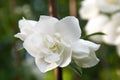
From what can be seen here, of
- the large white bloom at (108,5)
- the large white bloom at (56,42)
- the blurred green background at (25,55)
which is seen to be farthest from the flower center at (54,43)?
the blurred green background at (25,55)

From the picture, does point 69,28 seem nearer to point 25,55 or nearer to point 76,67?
point 76,67

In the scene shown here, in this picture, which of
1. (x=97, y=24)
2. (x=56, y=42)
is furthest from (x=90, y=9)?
(x=56, y=42)

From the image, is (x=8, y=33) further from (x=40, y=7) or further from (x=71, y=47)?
(x=71, y=47)

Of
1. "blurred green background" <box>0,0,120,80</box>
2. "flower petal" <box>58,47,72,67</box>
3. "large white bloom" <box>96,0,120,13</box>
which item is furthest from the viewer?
"blurred green background" <box>0,0,120,80</box>

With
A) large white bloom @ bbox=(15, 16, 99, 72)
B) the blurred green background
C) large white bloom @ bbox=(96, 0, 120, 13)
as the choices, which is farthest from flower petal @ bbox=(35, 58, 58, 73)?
the blurred green background

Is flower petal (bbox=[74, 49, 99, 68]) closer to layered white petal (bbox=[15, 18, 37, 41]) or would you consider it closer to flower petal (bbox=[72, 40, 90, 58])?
flower petal (bbox=[72, 40, 90, 58])

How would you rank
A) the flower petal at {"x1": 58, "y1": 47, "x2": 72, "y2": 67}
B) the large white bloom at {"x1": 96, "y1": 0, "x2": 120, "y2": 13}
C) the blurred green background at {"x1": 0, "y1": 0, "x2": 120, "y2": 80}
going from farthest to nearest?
1. the blurred green background at {"x1": 0, "y1": 0, "x2": 120, "y2": 80}
2. the large white bloom at {"x1": 96, "y1": 0, "x2": 120, "y2": 13}
3. the flower petal at {"x1": 58, "y1": 47, "x2": 72, "y2": 67}

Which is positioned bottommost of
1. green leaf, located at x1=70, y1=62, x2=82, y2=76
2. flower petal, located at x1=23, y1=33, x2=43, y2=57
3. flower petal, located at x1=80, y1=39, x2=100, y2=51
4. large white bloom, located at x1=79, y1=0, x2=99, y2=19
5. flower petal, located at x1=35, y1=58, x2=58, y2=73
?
large white bloom, located at x1=79, y1=0, x2=99, y2=19
